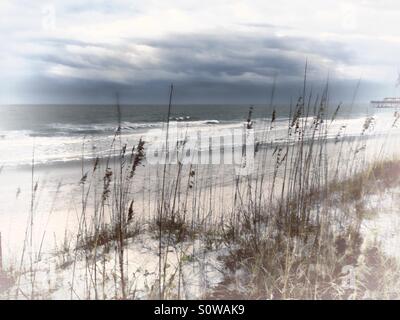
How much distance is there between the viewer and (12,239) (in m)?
3.44

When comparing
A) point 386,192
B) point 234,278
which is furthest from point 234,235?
point 386,192

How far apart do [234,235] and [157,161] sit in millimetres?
4922

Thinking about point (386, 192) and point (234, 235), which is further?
point (386, 192)

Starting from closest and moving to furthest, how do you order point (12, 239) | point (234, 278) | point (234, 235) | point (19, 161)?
point (234, 278) < point (234, 235) < point (12, 239) < point (19, 161)
